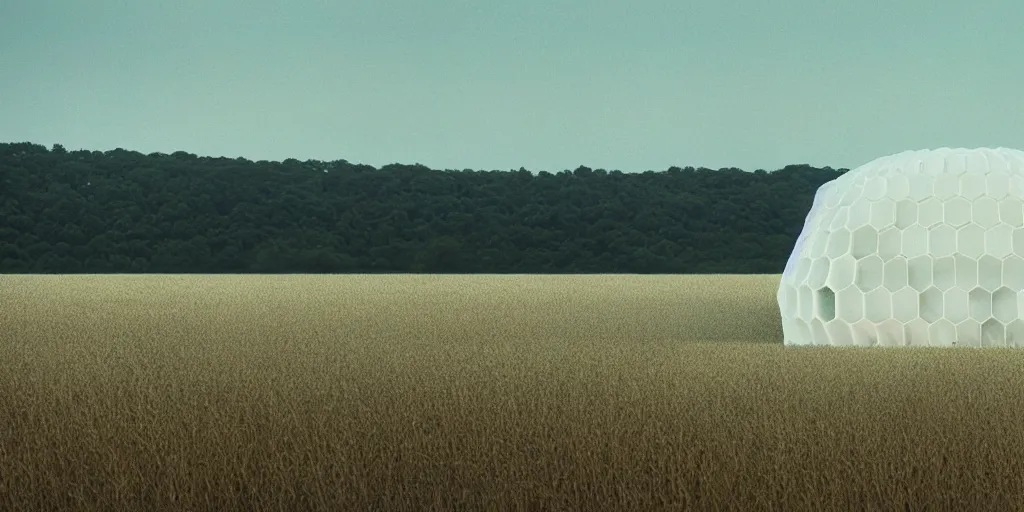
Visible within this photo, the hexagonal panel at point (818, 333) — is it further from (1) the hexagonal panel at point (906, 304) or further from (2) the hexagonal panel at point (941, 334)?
(2) the hexagonal panel at point (941, 334)

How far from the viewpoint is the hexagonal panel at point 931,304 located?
19.1 metres

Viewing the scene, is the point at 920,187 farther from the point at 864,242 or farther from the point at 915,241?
the point at 864,242

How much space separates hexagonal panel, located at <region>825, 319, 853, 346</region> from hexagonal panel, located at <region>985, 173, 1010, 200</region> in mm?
2816

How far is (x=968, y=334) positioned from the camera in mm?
19094

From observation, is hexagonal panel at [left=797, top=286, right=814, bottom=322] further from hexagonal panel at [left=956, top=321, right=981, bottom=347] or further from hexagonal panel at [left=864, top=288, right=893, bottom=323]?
hexagonal panel at [left=956, top=321, right=981, bottom=347]

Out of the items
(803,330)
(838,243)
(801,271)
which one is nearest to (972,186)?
(838,243)

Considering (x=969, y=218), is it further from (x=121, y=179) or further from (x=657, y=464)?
(x=121, y=179)

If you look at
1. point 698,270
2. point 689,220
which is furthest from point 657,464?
point 689,220

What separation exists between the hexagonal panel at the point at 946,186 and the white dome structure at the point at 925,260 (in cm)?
1

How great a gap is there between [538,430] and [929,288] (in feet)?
33.3

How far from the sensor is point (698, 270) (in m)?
62.4

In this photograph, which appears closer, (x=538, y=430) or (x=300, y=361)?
(x=538, y=430)

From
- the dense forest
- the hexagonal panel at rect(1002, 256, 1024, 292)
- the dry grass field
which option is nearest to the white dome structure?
the hexagonal panel at rect(1002, 256, 1024, 292)

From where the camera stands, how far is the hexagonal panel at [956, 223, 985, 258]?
18.9 m
